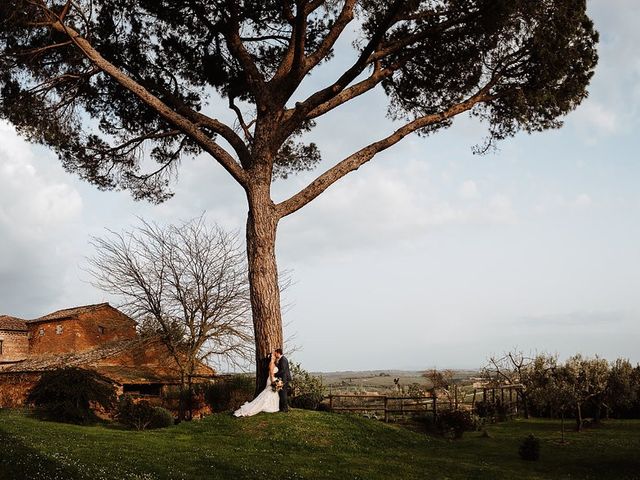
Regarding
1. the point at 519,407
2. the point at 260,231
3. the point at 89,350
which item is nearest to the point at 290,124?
the point at 260,231

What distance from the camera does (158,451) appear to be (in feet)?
41.2

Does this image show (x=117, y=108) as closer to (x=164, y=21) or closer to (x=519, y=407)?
(x=164, y=21)

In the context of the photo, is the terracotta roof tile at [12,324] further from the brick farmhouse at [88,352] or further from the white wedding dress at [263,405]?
the white wedding dress at [263,405]

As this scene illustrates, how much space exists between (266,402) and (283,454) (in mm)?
3072

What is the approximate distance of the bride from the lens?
15.7 m

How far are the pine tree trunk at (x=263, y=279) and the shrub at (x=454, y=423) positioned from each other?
8.68 m

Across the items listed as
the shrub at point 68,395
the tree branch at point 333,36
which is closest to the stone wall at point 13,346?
the shrub at point 68,395

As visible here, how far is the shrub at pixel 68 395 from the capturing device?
20.3 m

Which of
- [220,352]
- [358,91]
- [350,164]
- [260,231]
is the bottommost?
[220,352]

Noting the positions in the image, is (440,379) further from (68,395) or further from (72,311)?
(72,311)

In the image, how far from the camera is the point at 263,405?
15.9 metres

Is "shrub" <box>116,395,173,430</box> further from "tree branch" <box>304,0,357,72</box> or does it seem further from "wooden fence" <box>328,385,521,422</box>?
"tree branch" <box>304,0,357,72</box>

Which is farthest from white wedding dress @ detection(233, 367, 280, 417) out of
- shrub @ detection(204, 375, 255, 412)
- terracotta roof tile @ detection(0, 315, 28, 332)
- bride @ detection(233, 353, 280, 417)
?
terracotta roof tile @ detection(0, 315, 28, 332)

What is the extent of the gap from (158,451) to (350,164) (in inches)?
365
